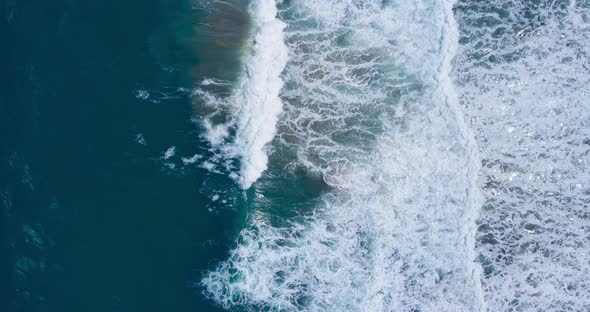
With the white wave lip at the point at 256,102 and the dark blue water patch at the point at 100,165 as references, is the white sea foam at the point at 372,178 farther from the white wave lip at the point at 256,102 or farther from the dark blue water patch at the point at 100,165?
the dark blue water patch at the point at 100,165

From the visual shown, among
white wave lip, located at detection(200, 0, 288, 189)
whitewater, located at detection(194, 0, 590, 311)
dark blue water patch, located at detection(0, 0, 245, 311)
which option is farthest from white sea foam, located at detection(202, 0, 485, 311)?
dark blue water patch, located at detection(0, 0, 245, 311)

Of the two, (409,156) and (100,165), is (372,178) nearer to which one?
(409,156)

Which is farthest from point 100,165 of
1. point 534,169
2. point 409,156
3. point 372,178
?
point 534,169

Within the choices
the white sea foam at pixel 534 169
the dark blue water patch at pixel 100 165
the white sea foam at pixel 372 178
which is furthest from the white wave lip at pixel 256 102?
the white sea foam at pixel 534 169

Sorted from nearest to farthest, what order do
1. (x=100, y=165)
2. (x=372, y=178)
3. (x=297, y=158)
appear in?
1. (x=100, y=165)
2. (x=372, y=178)
3. (x=297, y=158)

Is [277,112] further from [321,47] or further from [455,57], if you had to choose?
[455,57]

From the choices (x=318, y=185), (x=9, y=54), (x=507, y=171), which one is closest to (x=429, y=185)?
(x=507, y=171)
